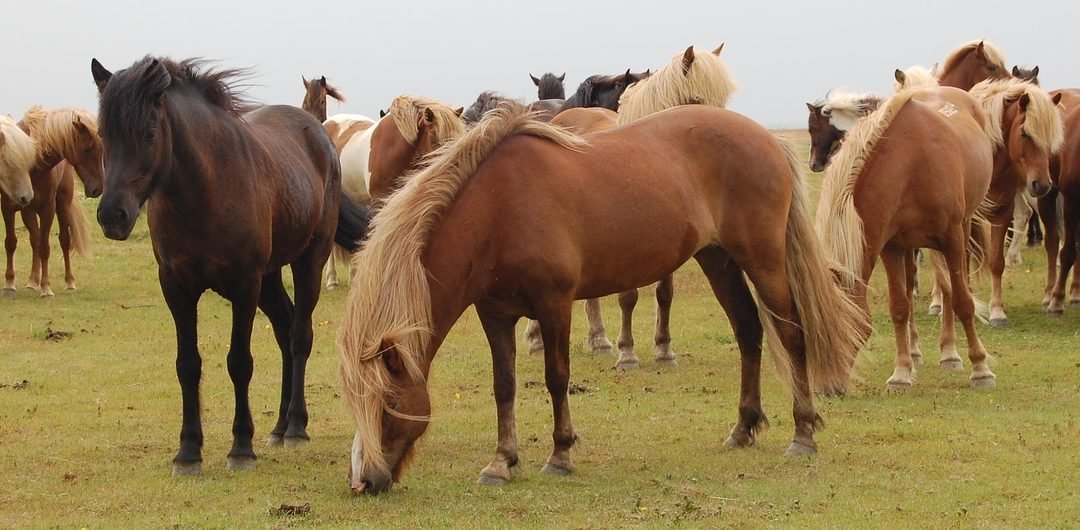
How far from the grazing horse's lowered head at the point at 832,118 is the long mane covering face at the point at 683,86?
76.5 inches

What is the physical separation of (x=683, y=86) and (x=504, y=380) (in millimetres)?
4322

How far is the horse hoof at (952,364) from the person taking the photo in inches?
379

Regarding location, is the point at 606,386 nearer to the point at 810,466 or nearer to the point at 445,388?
the point at 445,388

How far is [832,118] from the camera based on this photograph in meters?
11.9

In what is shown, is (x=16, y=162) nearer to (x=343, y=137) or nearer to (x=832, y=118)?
(x=343, y=137)

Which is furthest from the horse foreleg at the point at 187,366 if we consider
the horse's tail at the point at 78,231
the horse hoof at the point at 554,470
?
the horse's tail at the point at 78,231

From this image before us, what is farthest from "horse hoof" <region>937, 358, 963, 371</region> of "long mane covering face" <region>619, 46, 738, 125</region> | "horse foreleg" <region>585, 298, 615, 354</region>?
"horse foreleg" <region>585, 298, 615, 354</region>

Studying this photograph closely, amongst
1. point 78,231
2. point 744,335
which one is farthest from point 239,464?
point 78,231

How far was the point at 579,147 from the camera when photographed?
628 centimetres

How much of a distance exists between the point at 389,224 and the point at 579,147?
3.74ft

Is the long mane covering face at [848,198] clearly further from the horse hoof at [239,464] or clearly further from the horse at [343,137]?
the horse at [343,137]

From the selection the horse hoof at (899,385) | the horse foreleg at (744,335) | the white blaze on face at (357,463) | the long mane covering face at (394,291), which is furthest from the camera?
the horse hoof at (899,385)

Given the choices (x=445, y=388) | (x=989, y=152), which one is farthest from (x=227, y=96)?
(x=989, y=152)

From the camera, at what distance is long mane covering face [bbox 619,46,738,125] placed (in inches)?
387
